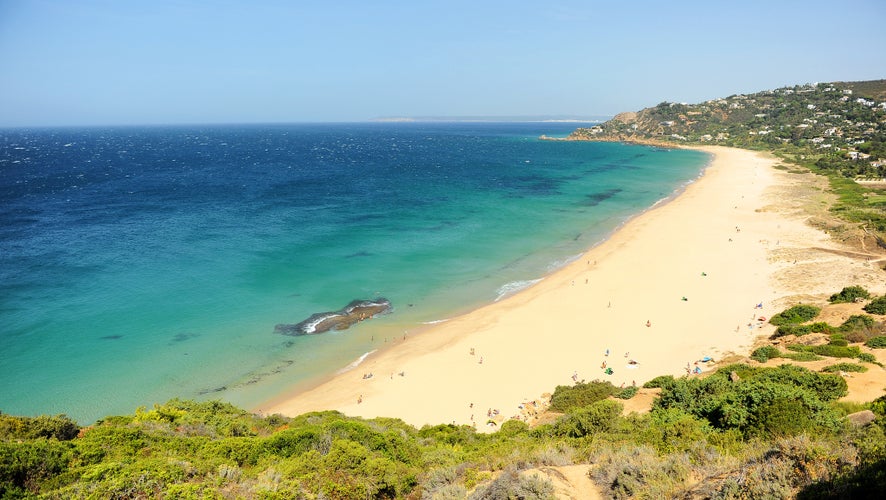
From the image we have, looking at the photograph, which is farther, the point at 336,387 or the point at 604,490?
the point at 336,387

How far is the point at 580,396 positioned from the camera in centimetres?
1769

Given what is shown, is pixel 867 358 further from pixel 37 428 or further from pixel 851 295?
pixel 37 428

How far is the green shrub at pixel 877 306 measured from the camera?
21.5 meters

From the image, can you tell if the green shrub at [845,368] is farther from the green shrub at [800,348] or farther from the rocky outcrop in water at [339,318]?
the rocky outcrop in water at [339,318]

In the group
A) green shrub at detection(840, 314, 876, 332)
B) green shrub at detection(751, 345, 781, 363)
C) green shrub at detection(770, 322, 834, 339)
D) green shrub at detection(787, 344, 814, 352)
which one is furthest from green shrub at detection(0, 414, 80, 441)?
green shrub at detection(840, 314, 876, 332)

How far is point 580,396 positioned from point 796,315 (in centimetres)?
1537

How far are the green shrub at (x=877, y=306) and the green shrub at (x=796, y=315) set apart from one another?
2.16m

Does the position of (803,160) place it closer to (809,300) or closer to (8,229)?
(809,300)

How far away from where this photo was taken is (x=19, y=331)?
25438 millimetres

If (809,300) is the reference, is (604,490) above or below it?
above

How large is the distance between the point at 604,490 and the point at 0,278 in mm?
41470

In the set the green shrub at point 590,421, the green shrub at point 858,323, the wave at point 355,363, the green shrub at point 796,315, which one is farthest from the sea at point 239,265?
the green shrub at point 858,323

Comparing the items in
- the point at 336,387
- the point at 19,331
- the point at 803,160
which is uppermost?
the point at 803,160

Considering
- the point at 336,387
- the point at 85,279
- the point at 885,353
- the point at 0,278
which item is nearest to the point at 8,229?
the point at 0,278
